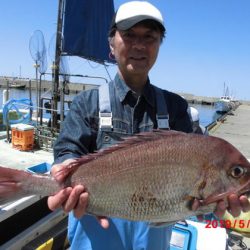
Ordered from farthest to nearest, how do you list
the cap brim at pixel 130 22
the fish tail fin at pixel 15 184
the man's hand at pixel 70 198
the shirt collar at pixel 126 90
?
the shirt collar at pixel 126 90 < the cap brim at pixel 130 22 < the man's hand at pixel 70 198 < the fish tail fin at pixel 15 184

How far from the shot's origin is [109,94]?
104 inches

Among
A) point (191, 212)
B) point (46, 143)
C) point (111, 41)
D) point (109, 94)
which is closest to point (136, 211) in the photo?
point (191, 212)

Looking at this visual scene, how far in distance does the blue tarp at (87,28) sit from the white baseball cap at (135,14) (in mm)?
9485

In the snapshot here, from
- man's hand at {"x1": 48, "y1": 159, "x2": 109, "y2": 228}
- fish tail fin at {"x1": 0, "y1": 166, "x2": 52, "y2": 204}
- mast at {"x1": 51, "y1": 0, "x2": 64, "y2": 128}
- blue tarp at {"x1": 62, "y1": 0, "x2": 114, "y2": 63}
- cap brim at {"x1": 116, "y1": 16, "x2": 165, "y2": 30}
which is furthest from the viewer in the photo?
blue tarp at {"x1": 62, "y1": 0, "x2": 114, "y2": 63}

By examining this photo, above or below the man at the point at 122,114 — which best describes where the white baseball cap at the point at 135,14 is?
above

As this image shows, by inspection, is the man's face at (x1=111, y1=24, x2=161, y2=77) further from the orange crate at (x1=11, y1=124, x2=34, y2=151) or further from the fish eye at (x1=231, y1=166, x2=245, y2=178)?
the orange crate at (x1=11, y1=124, x2=34, y2=151)

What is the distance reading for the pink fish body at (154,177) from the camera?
2.03 meters

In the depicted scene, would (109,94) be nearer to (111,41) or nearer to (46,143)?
(111,41)

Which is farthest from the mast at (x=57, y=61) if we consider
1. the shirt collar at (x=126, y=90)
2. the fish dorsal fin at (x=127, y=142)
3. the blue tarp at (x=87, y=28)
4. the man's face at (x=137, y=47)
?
the fish dorsal fin at (x=127, y=142)

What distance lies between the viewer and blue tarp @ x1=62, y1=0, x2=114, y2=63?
38.8 ft

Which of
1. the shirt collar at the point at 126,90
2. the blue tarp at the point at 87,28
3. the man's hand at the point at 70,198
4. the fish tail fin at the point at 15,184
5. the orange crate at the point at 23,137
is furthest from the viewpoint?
the blue tarp at the point at 87,28

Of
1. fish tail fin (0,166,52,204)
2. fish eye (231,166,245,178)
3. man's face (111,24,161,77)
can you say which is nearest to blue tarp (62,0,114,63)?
man's face (111,24,161,77)

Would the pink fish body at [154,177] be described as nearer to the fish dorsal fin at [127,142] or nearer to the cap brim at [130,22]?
the fish dorsal fin at [127,142]

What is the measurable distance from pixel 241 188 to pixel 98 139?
990 mm
